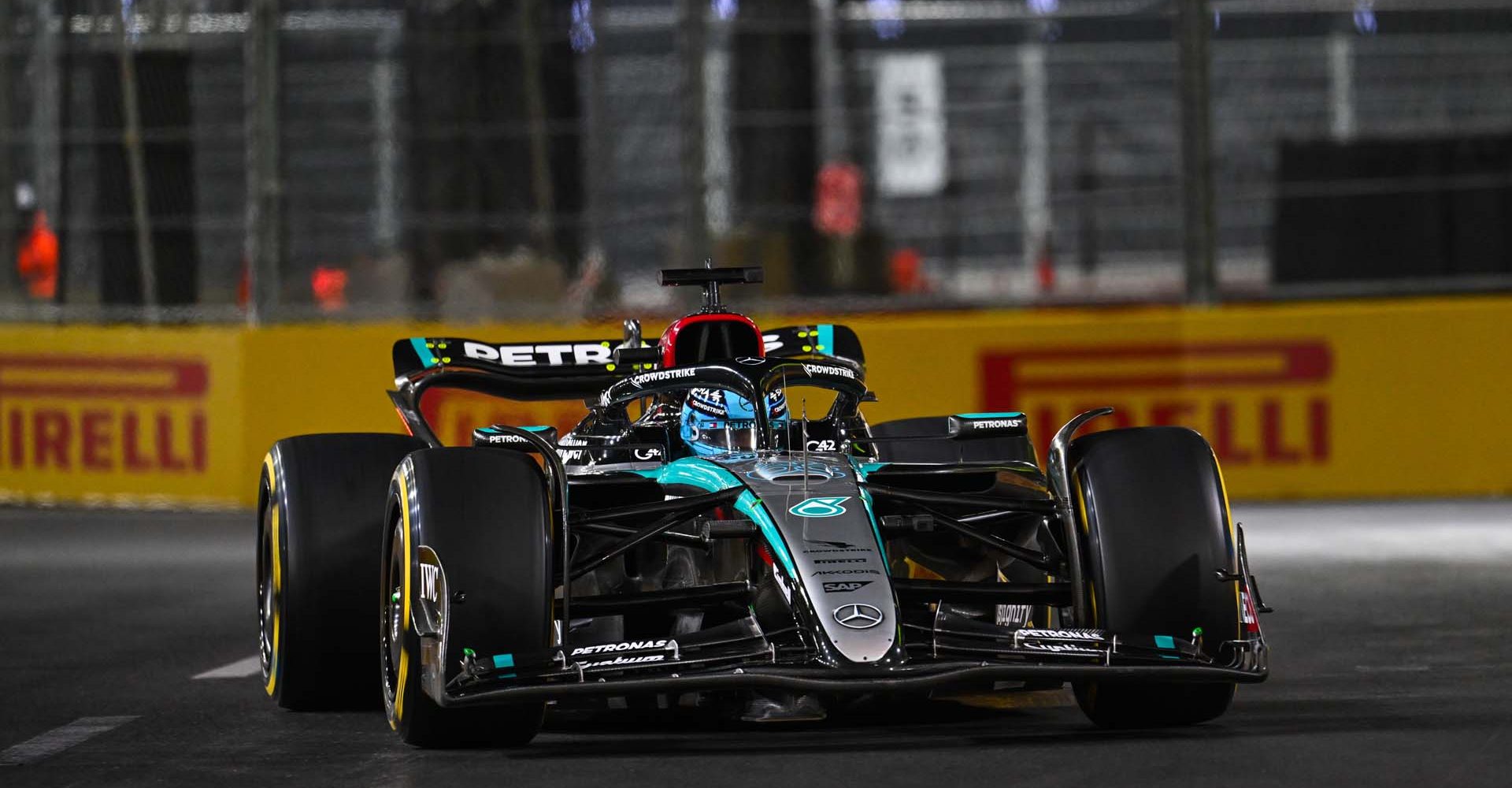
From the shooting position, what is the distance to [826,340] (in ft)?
31.5

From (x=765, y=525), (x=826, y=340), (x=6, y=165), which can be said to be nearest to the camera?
(x=765, y=525)

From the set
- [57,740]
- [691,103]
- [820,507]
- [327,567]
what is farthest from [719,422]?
[691,103]

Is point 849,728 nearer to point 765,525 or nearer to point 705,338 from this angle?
point 765,525

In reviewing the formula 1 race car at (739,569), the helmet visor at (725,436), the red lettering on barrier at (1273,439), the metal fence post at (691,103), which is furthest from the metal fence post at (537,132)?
the helmet visor at (725,436)

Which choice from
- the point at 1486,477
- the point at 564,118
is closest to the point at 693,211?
the point at 564,118

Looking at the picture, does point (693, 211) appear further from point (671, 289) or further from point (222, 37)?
point (222, 37)

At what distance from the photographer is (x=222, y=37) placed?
666 inches

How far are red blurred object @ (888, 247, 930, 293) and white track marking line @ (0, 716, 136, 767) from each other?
1343 cm

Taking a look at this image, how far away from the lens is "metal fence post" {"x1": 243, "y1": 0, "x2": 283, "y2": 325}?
16.1 meters

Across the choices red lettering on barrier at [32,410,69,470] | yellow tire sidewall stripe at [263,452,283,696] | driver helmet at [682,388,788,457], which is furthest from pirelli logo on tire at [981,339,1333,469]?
yellow tire sidewall stripe at [263,452,283,696]

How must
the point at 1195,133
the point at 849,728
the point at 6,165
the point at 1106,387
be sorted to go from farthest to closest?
the point at 6,165 < the point at 1195,133 < the point at 1106,387 < the point at 849,728

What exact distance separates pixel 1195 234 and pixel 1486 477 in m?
2.30

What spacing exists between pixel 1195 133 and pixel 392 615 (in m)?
9.56

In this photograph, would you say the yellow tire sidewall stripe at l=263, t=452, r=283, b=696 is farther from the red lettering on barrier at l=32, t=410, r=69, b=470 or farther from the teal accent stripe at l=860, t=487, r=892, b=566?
the red lettering on barrier at l=32, t=410, r=69, b=470
